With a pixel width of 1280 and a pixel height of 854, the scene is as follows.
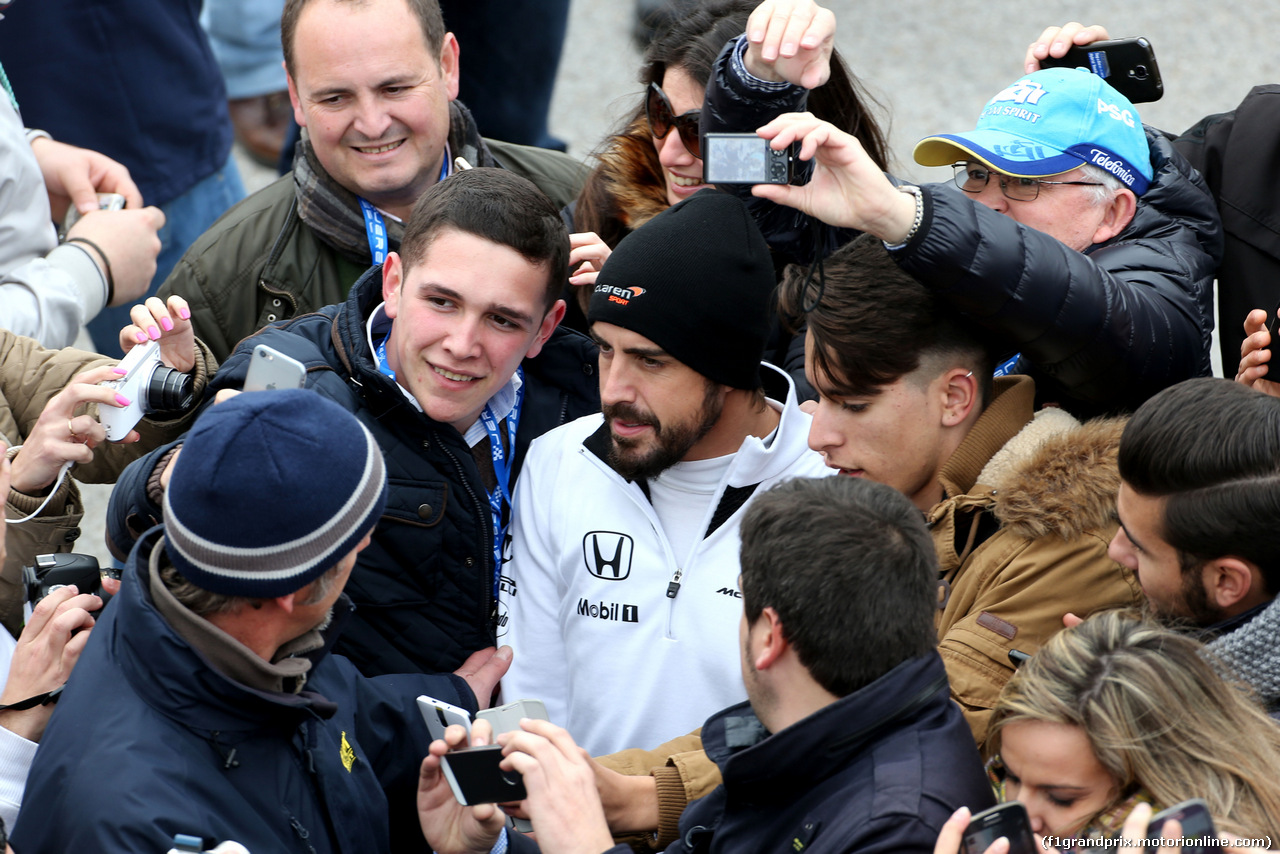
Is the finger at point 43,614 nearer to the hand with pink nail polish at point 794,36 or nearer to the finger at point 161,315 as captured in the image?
the finger at point 161,315

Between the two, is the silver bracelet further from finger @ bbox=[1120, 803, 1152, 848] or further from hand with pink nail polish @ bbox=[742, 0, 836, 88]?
finger @ bbox=[1120, 803, 1152, 848]

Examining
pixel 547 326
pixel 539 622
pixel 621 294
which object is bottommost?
pixel 539 622

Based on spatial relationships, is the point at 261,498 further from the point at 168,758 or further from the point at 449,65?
the point at 449,65

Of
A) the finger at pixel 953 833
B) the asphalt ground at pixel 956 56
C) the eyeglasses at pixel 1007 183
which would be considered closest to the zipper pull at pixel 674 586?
the finger at pixel 953 833

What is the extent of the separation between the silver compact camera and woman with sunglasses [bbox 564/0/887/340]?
105 centimetres

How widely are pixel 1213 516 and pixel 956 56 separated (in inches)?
249

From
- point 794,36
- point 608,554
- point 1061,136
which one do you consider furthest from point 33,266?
point 1061,136

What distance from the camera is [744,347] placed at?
2.98 m

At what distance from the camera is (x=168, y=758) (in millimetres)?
2014

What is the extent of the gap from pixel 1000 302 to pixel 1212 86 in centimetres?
611

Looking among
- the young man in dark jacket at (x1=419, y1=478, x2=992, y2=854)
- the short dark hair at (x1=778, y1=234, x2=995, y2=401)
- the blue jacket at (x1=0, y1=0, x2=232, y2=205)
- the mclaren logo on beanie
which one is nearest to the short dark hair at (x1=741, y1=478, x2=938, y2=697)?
the young man in dark jacket at (x1=419, y1=478, x2=992, y2=854)

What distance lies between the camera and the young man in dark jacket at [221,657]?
6.53 ft

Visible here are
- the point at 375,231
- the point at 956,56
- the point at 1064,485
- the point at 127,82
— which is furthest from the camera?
the point at 956,56

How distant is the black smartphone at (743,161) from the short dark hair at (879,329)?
329 mm
